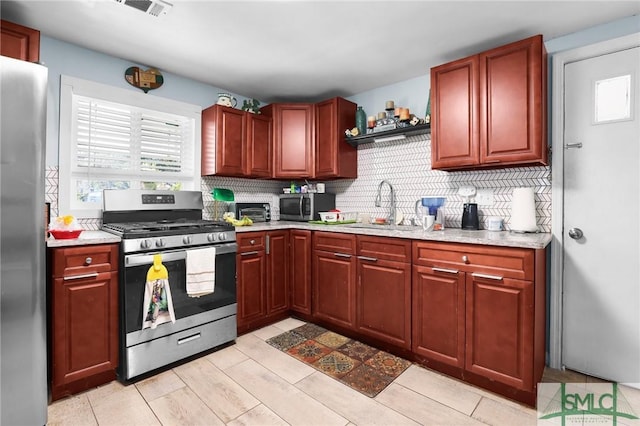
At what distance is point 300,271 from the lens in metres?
3.14

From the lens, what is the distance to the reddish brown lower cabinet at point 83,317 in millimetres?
1893

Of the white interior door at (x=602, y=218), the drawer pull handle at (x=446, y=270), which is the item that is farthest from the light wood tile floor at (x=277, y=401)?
the drawer pull handle at (x=446, y=270)

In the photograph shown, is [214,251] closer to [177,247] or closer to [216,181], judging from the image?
[177,247]

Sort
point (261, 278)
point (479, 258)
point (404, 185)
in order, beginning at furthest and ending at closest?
point (404, 185), point (261, 278), point (479, 258)

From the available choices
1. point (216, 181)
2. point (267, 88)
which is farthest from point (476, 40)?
point (216, 181)

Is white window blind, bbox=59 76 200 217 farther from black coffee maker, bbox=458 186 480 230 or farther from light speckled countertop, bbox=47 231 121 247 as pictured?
black coffee maker, bbox=458 186 480 230

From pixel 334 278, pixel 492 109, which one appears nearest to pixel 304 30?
pixel 492 109

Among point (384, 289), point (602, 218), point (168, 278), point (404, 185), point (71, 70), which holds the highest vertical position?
point (71, 70)

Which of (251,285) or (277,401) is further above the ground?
(251,285)

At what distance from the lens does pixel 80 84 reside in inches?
100

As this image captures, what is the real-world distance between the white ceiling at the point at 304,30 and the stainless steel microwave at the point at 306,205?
1254 mm

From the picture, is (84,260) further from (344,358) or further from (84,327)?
(344,358)

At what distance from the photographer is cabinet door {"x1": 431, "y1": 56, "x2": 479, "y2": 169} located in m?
2.40

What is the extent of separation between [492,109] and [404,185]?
1074mm
